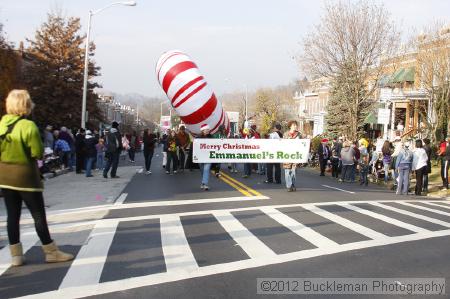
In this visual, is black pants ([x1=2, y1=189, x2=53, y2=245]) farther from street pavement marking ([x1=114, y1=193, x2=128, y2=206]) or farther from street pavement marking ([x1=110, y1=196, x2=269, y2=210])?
street pavement marking ([x1=114, y1=193, x2=128, y2=206])

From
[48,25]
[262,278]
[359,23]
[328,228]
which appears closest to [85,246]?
[262,278]

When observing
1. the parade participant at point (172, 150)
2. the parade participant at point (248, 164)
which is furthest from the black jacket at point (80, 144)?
the parade participant at point (248, 164)

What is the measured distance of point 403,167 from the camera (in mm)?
16562

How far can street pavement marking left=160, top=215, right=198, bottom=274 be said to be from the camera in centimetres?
633

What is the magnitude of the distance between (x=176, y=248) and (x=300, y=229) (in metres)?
2.48

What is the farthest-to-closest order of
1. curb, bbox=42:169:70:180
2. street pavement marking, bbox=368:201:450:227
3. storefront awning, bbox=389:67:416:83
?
storefront awning, bbox=389:67:416:83, curb, bbox=42:169:70:180, street pavement marking, bbox=368:201:450:227

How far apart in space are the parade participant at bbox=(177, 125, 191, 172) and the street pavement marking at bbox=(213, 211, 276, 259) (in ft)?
36.5

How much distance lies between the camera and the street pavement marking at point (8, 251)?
6.30 m

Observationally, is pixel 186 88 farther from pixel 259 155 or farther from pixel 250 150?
pixel 259 155

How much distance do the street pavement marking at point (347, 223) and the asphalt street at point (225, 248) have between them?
0.02 m

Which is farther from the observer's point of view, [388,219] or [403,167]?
[403,167]

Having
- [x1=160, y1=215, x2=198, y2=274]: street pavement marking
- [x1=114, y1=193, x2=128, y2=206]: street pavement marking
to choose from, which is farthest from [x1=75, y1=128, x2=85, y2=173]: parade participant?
[x1=160, y1=215, x2=198, y2=274]: street pavement marking

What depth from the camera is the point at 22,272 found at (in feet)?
19.8

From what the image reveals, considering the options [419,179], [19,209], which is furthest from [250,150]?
[19,209]
